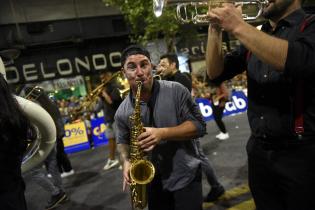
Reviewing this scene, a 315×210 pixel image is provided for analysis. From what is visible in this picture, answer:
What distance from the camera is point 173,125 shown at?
2.52 m

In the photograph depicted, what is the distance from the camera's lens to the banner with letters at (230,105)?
10203 mm

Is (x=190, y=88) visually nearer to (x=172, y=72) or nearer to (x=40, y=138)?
(x=172, y=72)

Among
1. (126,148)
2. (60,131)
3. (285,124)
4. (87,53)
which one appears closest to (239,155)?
(60,131)

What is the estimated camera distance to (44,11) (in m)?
14.2

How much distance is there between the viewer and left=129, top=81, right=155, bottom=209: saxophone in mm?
2402

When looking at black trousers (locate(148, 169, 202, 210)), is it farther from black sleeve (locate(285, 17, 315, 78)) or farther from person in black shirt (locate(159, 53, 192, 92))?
person in black shirt (locate(159, 53, 192, 92))

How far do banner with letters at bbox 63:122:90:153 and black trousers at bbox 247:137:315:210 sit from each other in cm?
709

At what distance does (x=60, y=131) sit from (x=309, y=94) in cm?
438

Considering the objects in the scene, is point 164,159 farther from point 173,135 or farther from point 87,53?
point 87,53

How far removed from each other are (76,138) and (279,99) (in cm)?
744

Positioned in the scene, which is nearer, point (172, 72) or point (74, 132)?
point (172, 72)

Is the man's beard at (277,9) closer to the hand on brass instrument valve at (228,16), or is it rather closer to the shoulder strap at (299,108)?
the shoulder strap at (299,108)

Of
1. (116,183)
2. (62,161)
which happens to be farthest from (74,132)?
(116,183)

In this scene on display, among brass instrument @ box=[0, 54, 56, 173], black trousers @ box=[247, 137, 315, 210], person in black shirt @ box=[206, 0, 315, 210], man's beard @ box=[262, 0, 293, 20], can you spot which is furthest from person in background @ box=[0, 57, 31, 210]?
man's beard @ box=[262, 0, 293, 20]
